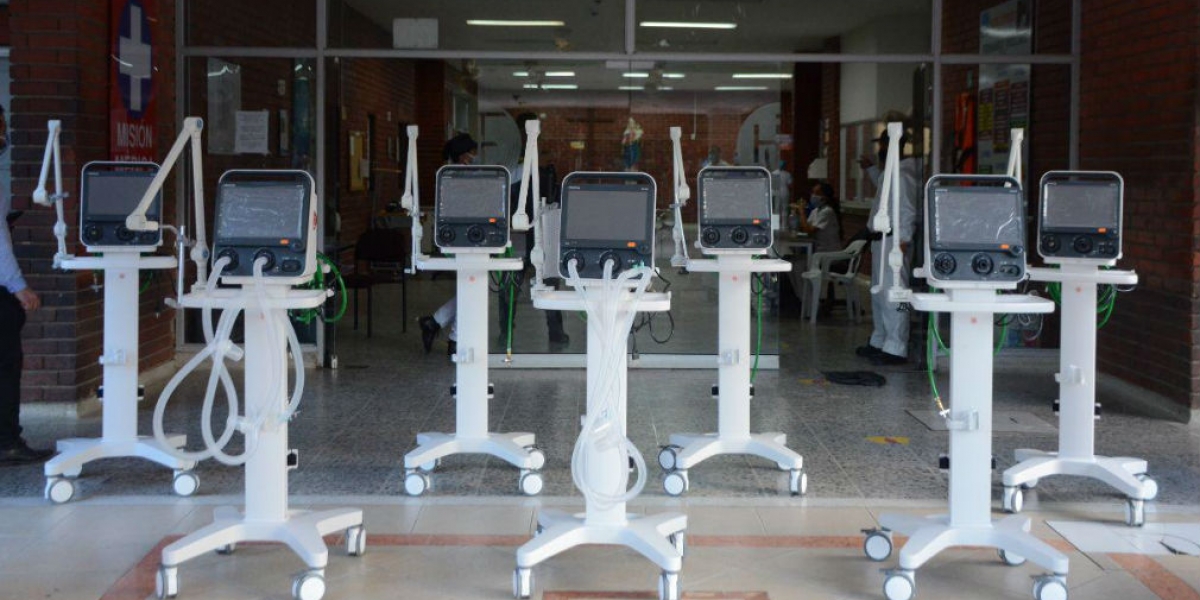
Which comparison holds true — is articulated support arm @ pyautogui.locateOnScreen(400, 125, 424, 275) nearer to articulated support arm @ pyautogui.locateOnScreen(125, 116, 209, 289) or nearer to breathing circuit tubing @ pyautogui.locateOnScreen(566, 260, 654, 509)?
articulated support arm @ pyautogui.locateOnScreen(125, 116, 209, 289)

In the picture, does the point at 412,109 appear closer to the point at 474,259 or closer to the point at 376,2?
the point at 376,2

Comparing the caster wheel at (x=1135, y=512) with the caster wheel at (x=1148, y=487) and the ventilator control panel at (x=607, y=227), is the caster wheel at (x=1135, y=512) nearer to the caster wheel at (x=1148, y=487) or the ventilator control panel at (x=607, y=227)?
the caster wheel at (x=1148, y=487)

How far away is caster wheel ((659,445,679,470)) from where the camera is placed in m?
5.79

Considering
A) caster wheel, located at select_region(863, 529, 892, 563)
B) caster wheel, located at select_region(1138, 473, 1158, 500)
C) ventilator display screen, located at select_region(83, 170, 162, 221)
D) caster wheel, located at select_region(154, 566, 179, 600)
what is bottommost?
caster wheel, located at select_region(154, 566, 179, 600)

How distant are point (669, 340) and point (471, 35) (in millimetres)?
2280

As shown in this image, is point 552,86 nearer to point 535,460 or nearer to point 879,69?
point 879,69

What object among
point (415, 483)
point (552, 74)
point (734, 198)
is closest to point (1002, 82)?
point (552, 74)

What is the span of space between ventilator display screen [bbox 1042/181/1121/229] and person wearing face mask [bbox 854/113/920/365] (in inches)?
124

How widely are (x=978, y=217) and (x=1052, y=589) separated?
118 centimetres

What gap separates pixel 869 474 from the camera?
5930 mm

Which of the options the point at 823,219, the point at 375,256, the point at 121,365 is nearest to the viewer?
the point at 121,365

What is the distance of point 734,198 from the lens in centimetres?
585

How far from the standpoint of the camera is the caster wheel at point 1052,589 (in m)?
4.14

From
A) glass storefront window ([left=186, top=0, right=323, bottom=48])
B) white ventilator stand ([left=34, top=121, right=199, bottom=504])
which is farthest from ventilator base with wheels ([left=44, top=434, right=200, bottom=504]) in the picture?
glass storefront window ([left=186, top=0, right=323, bottom=48])
